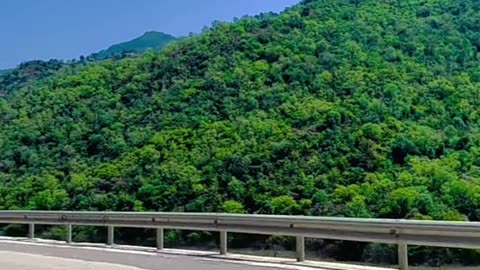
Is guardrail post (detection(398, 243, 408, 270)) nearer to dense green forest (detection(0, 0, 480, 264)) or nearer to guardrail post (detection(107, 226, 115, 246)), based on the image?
dense green forest (detection(0, 0, 480, 264))

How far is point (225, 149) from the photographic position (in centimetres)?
4219

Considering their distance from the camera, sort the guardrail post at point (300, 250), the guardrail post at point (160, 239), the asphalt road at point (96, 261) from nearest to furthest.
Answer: the guardrail post at point (300, 250) → the asphalt road at point (96, 261) → the guardrail post at point (160, 239)

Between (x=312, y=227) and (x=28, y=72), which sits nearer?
(x=312, y=227)

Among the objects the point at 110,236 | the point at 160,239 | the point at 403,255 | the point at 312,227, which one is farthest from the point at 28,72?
the point at 403,255

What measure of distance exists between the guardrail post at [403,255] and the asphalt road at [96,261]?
203 centimetres

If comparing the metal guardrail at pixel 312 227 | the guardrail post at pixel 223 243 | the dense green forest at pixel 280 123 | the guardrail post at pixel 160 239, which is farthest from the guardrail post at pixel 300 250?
the guardrail post at pixel 160 239

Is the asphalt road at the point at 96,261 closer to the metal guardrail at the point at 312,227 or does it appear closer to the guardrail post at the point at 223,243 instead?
the guardrail post at the point at 223,243

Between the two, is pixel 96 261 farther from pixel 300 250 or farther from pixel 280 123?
pixel 280 123

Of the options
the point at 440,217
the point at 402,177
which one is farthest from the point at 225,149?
the point at 440,217

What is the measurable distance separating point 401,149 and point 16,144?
2971 centimetres

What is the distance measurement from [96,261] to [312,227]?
4099 millimetres

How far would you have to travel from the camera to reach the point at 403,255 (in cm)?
962

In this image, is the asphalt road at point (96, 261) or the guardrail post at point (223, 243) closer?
the asphalt road at point (96, 261)

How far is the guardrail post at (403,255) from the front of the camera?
955 cm
